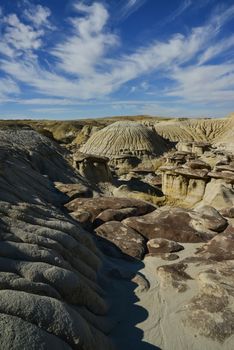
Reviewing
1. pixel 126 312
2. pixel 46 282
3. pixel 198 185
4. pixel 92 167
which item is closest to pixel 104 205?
pixel 126 312

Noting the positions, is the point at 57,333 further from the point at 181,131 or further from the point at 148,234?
the point at 181,131

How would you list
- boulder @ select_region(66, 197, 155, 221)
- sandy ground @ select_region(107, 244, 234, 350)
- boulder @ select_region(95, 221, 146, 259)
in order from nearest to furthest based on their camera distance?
sandy ground @ select_region(107, 244, 234, 350), boulder @ select_region(95, 221, 146, 259), boulder @ select_region(66, 197, 155, 221)

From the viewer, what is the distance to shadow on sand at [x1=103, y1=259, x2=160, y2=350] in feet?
14.7

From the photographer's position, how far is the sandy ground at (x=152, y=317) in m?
4.47

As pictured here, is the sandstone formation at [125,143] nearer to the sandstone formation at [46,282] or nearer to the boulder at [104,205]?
the boulder at [104,205]

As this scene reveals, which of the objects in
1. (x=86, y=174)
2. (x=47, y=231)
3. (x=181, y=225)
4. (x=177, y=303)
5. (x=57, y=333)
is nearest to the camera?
(x=57, y=333)

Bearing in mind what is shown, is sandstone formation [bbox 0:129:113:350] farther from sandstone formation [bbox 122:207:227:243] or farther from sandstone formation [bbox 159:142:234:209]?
sandstone formation [bbox 159:142:234:209]

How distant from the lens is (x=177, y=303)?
5281mm

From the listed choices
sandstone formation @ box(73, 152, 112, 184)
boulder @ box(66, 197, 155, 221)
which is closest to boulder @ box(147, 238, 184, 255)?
boulder @ box(66, 197, 155, 221)

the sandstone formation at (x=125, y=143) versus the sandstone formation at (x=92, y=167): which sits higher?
the sandstone formation at (x=92, y=167)

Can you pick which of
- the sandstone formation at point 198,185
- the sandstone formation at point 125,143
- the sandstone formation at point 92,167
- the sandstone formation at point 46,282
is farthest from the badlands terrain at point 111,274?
the sandstone formation at point 125,143

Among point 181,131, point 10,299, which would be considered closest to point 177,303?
point 10,299

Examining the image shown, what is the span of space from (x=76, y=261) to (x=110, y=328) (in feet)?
3.97

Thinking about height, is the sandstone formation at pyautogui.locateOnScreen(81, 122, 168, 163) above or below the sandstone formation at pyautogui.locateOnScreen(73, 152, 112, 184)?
below
